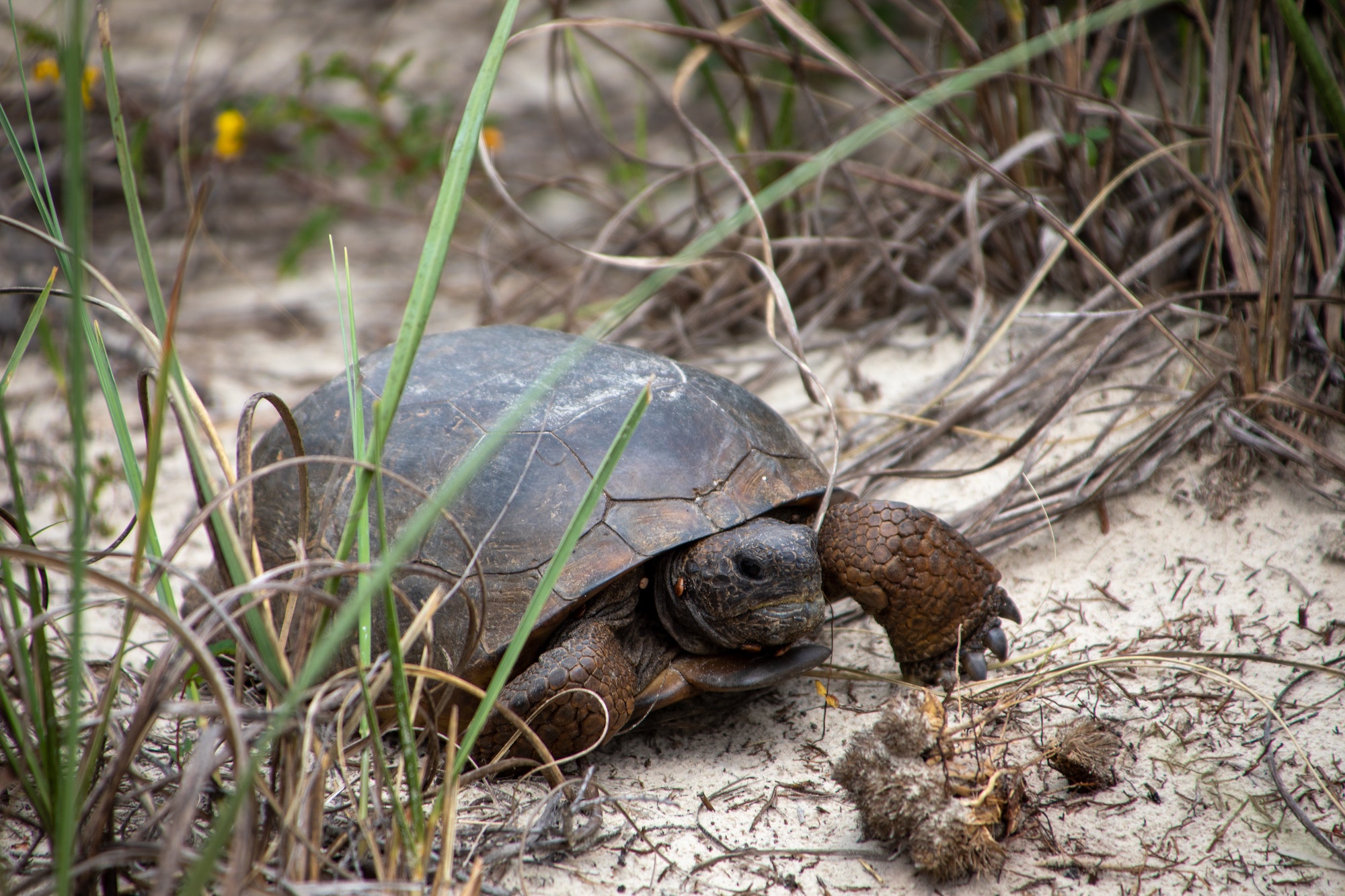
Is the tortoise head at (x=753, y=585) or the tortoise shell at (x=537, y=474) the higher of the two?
the tortoise shell at (x=537, y=474)

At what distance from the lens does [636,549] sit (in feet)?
6.41

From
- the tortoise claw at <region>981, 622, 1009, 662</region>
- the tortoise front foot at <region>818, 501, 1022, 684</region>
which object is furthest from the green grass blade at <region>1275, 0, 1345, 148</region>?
the tortoise claw at <region>981, 622, 1009, 662</region>

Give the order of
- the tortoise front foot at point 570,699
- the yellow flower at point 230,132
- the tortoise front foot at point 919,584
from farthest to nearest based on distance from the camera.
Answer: the yellow flower at point 230,132 → the tortoise front foot at point 919,584 → the tortoise front foot at point 570,699

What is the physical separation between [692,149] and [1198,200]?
1933mm

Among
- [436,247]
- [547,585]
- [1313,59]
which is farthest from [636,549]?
[1313,59]

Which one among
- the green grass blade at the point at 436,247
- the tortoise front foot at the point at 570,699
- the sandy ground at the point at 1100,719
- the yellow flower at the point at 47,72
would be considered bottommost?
the sandy ground at the point at 1100,719

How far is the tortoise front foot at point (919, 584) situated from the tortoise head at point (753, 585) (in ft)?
0.44

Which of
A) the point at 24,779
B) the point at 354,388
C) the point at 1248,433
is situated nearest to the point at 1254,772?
the point at 1248,433

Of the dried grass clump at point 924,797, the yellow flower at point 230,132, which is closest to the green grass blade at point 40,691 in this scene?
the dried grass clump at point 924,797

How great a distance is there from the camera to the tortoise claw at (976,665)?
6.89ft

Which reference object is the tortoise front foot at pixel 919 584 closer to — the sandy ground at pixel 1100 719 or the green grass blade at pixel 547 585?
the sandy ground at pixel 1100 719

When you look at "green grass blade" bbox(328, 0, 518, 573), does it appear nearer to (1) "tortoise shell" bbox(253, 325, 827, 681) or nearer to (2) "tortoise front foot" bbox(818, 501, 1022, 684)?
(1) "tortoise shell" bbox(253, 325, 827, 681)

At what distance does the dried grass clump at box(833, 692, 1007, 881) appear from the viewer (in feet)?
4.92

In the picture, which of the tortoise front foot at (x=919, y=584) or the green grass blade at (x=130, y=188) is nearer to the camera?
the green grass blade at (x=130, y=188)
